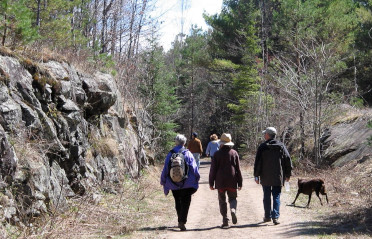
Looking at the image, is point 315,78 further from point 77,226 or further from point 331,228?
point 77,226

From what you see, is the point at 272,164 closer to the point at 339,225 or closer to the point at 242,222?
the point at 242,222

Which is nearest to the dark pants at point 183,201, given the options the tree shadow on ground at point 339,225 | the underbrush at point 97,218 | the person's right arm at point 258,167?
the underbrush at point 97,218

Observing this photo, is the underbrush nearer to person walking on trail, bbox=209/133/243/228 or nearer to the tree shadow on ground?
person walking on trail, bbox=209/133/243/228

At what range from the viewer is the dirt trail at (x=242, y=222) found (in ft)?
26.2

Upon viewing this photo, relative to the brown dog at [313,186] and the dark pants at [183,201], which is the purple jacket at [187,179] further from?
the brown dog at [313,186]

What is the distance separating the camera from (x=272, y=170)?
29.7ft

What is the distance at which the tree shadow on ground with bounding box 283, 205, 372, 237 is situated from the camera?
25.7 ft

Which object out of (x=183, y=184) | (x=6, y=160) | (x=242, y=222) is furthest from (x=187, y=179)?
(x=6, y=160)

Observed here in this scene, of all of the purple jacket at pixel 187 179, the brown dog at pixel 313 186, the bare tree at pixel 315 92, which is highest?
the bare tree at pixel 315 92

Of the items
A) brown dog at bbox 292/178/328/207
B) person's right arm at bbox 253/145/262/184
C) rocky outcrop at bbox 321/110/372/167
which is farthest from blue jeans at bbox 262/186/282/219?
rocky outcrop at bbox 321/110/372/167

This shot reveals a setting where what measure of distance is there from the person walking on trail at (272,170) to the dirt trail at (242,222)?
346 millimetres

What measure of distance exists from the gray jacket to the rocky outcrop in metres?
8.18

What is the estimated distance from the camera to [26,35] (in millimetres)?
10008

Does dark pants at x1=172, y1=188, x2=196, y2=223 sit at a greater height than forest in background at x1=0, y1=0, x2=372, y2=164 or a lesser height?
lesser
